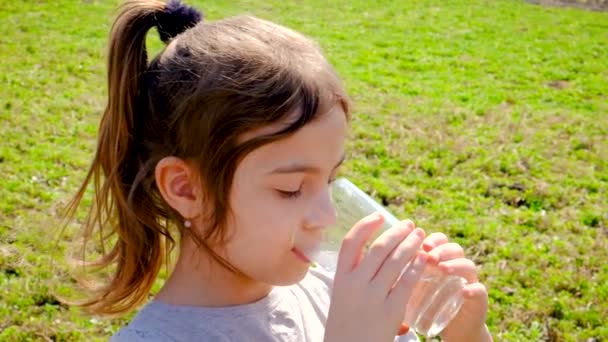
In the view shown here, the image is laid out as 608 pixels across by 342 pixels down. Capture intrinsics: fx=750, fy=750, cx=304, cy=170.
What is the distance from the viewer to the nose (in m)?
1.74

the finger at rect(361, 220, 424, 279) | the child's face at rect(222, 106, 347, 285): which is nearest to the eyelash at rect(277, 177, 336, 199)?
the child's face at rect(222, 106, 347, 285)

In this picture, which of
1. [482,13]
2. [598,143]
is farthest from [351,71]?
[482,13]

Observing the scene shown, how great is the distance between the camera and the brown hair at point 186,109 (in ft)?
6.03

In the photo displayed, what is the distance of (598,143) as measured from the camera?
7.30 m

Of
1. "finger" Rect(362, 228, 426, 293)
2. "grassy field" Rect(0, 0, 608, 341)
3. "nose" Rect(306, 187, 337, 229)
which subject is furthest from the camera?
"grassy field" Rect(0, 0, 608, 341)

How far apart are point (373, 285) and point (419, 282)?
19cm

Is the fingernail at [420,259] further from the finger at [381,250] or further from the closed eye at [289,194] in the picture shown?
the closed eye at [289,194]

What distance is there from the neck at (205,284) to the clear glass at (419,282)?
28cm

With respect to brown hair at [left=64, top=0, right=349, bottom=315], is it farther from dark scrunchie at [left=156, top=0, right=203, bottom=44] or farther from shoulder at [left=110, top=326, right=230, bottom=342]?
shoulder at [left=110, top=326, right=230, bottom=342]

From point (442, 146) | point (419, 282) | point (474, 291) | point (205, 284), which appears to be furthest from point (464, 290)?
point (442, 146)

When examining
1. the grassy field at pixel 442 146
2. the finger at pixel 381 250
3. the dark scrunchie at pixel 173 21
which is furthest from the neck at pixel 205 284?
the grassy field at pixel 442 146

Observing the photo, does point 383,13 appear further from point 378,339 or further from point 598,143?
point 378,339

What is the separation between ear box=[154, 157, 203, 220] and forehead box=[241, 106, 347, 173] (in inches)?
7.4

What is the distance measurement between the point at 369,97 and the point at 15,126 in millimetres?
3829
